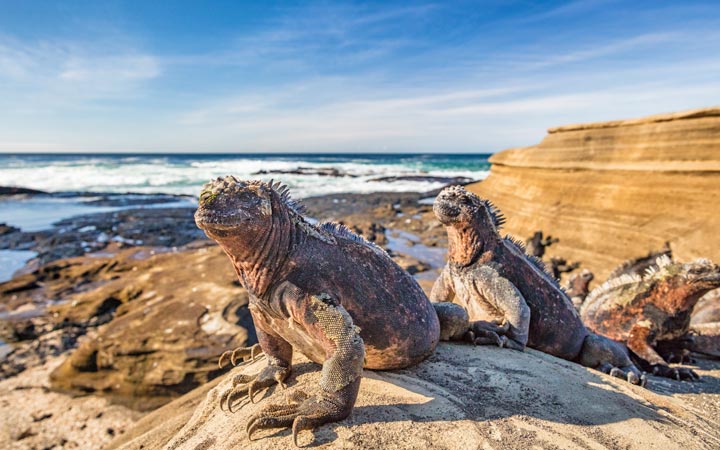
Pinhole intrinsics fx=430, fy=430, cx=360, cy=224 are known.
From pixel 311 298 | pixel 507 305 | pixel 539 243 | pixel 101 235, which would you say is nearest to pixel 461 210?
pixel 507 305

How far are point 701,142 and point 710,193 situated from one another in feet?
3.57

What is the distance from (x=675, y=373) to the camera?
13.0 ft

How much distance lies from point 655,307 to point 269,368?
13.6ft

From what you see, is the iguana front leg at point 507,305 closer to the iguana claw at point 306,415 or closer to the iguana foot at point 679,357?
the iguana claw at point 306,415

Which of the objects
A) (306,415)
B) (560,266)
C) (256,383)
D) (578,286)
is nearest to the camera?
(306,415)

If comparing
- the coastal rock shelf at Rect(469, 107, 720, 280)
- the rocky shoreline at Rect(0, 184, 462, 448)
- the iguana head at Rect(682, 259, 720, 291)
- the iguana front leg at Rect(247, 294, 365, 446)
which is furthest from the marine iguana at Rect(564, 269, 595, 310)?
the iguana front leg at Rect(247, 294, 365, 446)

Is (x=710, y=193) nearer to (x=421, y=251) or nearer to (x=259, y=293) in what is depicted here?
(x=421, y=251)

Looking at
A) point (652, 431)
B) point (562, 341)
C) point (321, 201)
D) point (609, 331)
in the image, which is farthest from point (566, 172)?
point (321, 201)

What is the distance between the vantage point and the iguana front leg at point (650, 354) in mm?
3986

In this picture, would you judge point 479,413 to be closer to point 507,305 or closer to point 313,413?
point 313,413

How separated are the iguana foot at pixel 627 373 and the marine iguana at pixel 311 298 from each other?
5.89 feet

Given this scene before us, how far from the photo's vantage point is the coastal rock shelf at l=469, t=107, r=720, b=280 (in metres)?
8.62

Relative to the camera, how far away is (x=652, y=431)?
2418 millimetres

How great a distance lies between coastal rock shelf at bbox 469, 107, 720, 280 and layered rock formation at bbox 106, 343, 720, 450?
6736 millimetres
